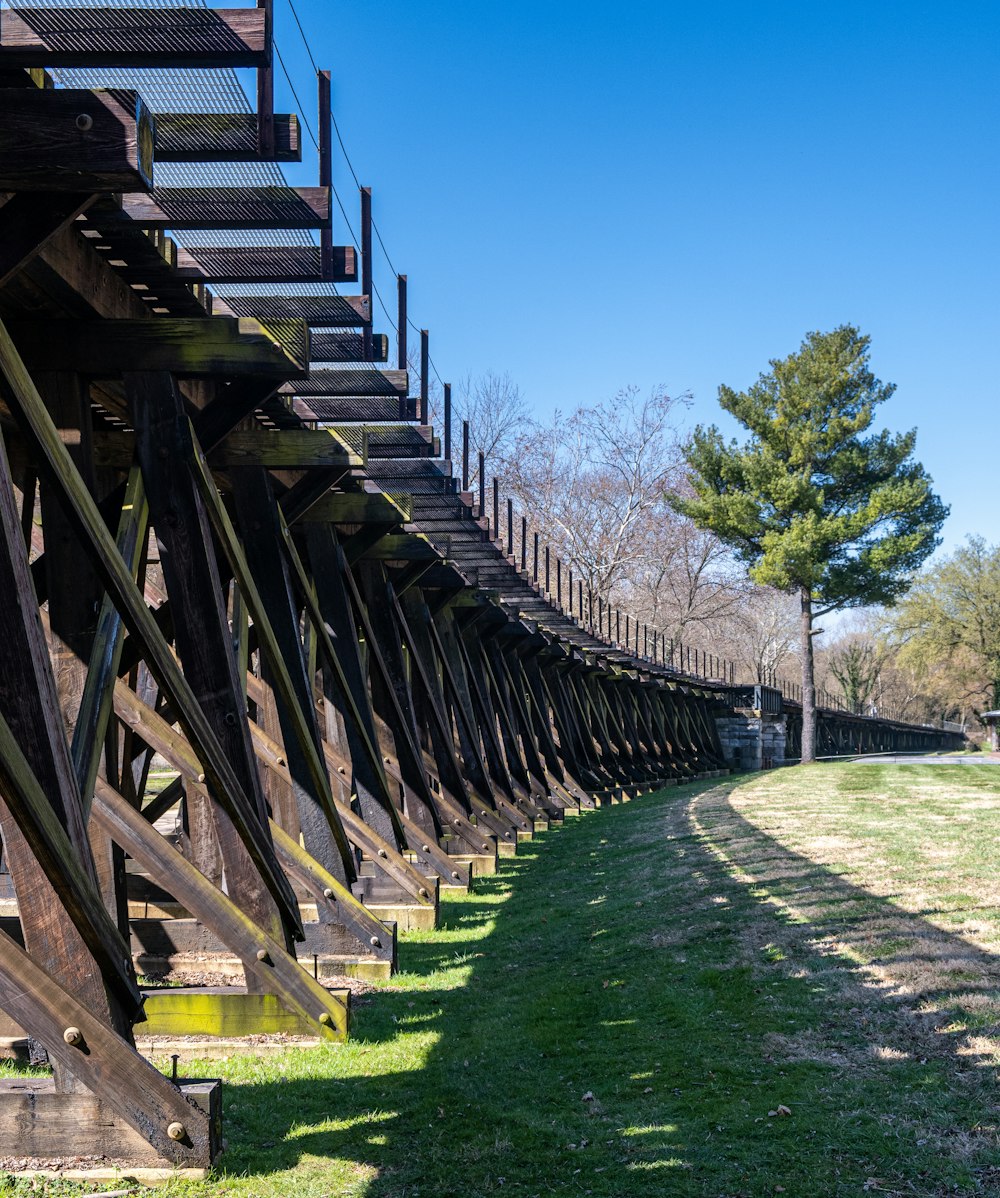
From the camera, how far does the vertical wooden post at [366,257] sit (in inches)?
247

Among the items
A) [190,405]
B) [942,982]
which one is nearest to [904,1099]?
[942,982]

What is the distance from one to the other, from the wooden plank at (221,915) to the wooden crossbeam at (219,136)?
2.21 meters

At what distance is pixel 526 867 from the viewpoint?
11781 millimetres

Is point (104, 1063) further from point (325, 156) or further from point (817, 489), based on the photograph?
point (817, 489)

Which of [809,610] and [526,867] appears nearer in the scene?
[526,867]

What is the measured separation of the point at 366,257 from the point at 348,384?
89cm

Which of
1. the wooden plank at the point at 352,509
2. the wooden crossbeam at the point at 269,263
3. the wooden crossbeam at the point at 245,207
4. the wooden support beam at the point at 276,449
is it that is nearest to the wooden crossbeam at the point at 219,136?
the wooden crossbeam at the point at 245,207

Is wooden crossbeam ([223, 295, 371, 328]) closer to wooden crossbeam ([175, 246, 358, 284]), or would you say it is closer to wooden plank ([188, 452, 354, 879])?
wooden crossbeam ([175, 246, 358, 284])

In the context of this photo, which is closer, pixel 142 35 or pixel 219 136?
pixel 142 35

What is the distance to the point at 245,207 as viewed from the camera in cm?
470

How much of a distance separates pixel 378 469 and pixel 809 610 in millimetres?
28317

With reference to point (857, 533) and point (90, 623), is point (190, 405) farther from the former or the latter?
point (857, 533)

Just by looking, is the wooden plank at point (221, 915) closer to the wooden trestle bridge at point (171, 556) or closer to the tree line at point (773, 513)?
the wooden trestle bridge at point (171, 556)

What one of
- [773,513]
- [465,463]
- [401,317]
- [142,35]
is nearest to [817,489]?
[773,513]
